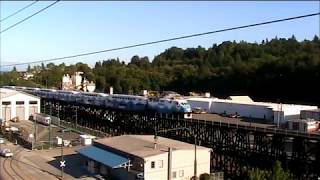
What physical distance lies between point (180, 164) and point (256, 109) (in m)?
14.2

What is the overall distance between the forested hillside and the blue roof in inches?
1163

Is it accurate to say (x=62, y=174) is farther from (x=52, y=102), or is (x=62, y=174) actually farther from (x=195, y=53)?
(x=195, y=53)

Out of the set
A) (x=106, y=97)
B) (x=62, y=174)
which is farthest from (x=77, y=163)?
(x=106, y=97)

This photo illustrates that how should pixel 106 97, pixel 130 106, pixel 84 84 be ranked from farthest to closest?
pixel 84 84
pixel 106 97
pixel 130 106

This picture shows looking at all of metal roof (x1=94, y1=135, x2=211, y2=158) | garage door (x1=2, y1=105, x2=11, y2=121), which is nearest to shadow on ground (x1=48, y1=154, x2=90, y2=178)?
metal roof (x1=94, y1=135, x2=211, y2=158)

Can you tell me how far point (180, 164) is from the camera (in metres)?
25.2

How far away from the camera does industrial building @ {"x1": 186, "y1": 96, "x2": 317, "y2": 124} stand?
1335 inches

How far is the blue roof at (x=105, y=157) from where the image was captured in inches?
1001

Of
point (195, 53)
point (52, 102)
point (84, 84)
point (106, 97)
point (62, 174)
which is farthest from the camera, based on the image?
point (195, 53)

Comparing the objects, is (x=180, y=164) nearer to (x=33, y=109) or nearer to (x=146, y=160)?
(x=146, y=160)

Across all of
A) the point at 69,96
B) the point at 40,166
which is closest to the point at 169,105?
the point at 40,166

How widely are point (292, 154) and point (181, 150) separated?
6.06 metres

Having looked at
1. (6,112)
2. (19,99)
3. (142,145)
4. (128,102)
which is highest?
(128,102)

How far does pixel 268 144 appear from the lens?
2680 cm
